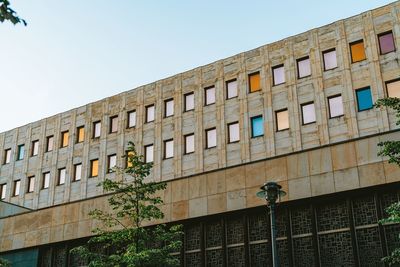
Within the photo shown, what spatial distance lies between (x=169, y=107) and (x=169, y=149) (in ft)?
10.4

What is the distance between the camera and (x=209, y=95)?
121 ft

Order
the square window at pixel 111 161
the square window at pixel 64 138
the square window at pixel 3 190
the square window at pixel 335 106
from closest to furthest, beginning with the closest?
the square window at pixel 335 106, the square window at pixel 111 161, the square window at pixel 64 138, the square window at pixel 3 190

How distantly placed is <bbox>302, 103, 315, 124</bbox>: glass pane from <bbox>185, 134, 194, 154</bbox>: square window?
7.91 m

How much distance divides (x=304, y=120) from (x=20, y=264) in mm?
18450

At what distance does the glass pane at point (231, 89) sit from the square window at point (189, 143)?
3758 millimetres

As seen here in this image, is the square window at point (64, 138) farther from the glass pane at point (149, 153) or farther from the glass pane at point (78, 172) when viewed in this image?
the glass pane at point (149, 153)

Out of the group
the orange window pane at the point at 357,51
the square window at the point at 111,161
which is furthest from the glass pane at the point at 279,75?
the square window at the point at 111,161

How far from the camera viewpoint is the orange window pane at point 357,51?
3197 centimetres

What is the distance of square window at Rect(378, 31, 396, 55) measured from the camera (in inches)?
1225

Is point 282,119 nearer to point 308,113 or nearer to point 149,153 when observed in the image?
point 308,113

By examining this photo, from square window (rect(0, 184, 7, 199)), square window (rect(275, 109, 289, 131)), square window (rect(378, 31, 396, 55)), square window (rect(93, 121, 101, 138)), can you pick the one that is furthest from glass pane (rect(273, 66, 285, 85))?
square window (rect(0, 184, 7, 199))

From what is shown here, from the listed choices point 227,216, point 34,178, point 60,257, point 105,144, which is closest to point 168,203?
point 227,216

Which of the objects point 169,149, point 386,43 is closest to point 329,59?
point 386,43

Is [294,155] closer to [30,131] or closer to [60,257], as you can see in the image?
[60,257]
